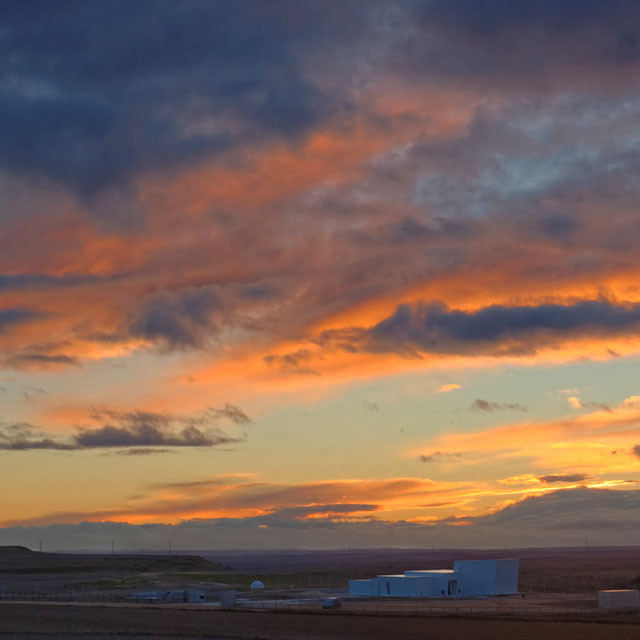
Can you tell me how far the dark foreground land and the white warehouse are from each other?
24.6 m

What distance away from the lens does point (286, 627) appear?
71.6 meters

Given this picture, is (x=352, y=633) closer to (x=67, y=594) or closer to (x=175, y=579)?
(x=67, y=594)

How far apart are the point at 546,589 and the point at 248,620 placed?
61544 mm

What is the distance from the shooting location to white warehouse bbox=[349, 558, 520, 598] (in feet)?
348

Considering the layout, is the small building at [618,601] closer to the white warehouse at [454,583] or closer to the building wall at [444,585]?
the white warehouse at [454,583]

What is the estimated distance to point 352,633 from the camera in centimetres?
6619

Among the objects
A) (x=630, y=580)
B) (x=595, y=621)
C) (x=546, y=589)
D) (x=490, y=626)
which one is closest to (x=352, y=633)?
(x=490, y=626)

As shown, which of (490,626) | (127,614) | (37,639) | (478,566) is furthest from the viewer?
(478,566)

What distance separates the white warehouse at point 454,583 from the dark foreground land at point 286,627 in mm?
24633

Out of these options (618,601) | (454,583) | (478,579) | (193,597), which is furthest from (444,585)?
(193,597)

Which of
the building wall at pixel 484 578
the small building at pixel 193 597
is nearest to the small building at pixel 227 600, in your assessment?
the small building at pixel 193 597

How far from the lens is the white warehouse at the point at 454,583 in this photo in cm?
10600

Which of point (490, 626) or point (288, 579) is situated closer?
point (490, 626)

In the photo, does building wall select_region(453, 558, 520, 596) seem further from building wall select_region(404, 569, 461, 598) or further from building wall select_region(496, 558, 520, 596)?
building wall select_region(404, 569, 461, 598)
